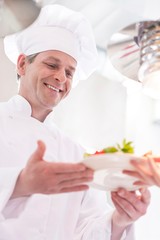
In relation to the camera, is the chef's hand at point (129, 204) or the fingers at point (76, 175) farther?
the chef's hand at point (129, 204)

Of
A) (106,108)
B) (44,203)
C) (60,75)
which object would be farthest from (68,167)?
(106,108)

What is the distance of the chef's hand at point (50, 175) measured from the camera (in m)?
0.87

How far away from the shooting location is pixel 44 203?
123 centimetres

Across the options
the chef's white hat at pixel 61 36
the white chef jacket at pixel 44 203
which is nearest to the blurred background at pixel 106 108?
the chef's white hat at pixel 61 36

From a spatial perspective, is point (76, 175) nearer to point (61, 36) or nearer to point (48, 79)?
point (48, 79)

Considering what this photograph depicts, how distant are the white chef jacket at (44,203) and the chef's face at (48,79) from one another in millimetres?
48

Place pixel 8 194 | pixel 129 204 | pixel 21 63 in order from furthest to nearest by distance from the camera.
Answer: pixel 21 63 → pixel 129 204 → pixel 8 194

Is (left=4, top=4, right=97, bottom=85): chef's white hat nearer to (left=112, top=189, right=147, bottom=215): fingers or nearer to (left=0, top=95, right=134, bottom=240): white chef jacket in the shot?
(left=0, top=95, right=134, bottom=240): white chef jacket

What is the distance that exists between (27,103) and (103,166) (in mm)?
563

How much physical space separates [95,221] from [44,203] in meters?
0.16

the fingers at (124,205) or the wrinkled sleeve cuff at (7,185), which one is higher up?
the wrinkled sleeve cuff at (7,185)

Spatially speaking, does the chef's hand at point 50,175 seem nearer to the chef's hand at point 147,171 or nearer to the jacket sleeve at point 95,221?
the chef's hand at point 147,171

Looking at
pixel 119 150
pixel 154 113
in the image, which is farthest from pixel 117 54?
pixel 154 113

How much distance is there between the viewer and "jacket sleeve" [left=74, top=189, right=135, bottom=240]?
1214 millimetres
